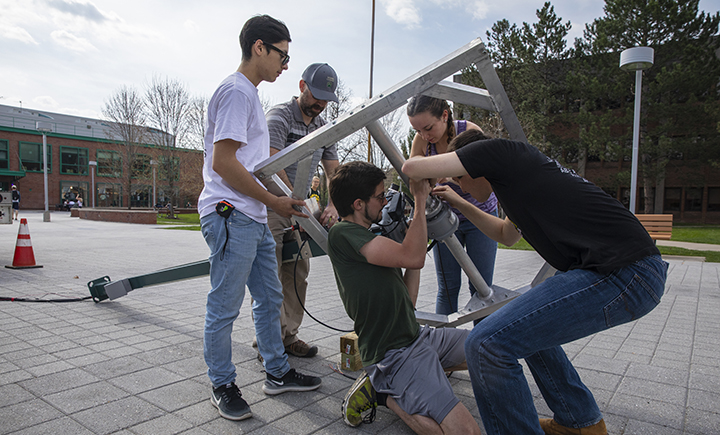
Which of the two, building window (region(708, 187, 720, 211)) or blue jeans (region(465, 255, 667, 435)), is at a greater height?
building window (region(708, 187, 720, 211))

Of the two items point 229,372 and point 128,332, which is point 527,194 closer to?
point 229,372

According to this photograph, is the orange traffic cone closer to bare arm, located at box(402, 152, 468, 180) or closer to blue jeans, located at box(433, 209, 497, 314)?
blue jeans, located at box(433, 209, 497, 314)

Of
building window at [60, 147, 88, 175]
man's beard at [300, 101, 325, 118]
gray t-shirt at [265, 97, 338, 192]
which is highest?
building window at [60, 147, 88, 175]

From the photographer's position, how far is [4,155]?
41906mm

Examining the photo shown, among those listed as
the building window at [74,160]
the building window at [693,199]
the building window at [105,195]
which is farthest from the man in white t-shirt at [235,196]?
the building window at [74,160]

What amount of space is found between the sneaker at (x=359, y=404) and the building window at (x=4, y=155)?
51.3 m

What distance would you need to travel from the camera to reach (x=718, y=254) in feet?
34.6

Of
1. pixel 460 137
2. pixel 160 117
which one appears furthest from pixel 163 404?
pixel 160 117

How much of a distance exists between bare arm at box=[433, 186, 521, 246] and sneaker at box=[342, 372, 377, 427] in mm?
1020

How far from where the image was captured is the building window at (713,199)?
31.0m

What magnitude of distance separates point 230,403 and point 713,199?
38084 millimetres

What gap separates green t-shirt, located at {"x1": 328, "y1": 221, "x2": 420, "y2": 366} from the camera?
224cm

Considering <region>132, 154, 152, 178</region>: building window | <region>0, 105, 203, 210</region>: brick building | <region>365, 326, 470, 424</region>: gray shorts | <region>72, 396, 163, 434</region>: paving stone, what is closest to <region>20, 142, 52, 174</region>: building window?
<region>0, 105, 203, 210</region>: brick building

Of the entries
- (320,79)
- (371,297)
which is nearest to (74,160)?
(320,79)
